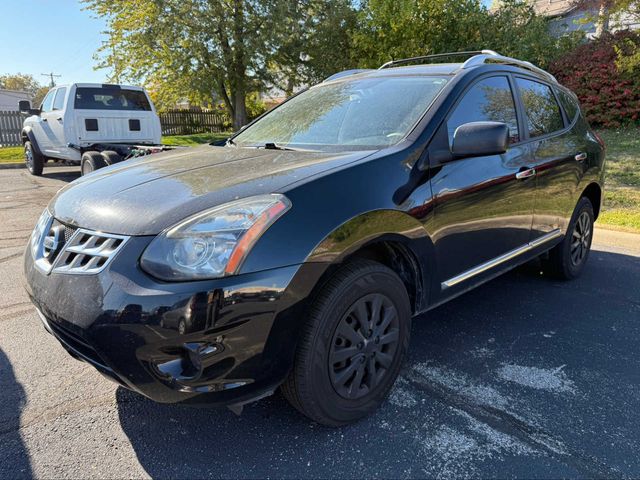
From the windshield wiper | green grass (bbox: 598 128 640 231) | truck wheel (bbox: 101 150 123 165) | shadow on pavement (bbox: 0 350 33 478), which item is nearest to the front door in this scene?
the windshield wiper

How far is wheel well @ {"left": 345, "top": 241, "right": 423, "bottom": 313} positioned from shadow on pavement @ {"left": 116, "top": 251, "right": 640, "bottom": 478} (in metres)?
0.53

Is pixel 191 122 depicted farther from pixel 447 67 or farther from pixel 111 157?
pixel 447 67

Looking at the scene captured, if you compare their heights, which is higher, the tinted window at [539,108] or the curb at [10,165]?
the tinted window at [539,108]

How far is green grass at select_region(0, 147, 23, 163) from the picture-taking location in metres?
14.0

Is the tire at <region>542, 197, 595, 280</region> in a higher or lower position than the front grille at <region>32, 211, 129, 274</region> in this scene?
lower

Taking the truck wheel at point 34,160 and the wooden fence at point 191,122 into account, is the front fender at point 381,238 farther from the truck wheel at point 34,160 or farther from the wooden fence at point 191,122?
the wooden fence at point 191,122

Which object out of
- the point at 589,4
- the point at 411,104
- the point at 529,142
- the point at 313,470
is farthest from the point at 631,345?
the point at 589,4

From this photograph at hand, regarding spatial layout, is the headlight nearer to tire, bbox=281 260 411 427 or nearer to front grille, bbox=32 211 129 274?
front grille, bbox=32 211 129 274

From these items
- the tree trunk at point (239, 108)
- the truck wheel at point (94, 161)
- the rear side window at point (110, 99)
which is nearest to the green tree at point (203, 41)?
the tree trunk at point (239, 108)

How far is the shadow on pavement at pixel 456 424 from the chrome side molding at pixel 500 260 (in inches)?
20.4

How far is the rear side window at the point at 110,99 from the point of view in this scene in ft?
30.5

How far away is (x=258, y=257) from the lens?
1825mm

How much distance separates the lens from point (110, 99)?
378 inches

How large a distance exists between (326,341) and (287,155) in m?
1.13
